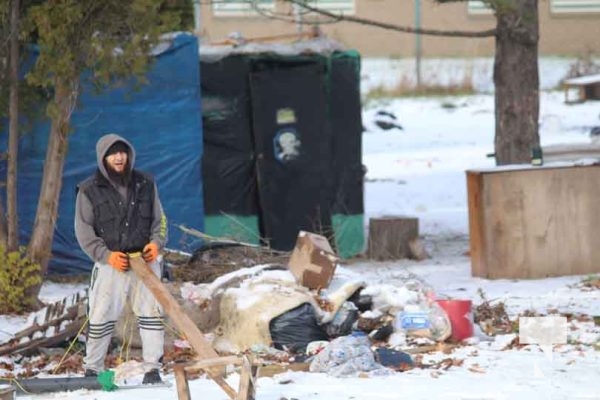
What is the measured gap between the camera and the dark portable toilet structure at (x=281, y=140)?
1516 centimetres

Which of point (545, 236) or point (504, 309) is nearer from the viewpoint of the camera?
point (504, 309)

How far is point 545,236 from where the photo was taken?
1335 cm

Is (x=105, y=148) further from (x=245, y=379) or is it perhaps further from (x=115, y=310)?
(x=245, y=379)

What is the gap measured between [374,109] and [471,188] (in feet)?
51.0

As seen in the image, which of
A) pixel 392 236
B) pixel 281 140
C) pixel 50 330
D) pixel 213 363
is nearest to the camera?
pixel 213 363

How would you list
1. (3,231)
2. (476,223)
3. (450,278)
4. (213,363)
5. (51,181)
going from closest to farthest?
1. (213,363)
2. (51,181)
3. (3,231)
4. (476,223)
5. (450,278)

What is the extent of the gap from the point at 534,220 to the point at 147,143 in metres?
4.05

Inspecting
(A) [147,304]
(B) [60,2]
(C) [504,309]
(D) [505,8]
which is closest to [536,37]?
(D) [505,8]

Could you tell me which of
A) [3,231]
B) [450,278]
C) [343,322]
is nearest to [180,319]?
[343,322]

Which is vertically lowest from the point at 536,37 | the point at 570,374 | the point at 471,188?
the point at 570,374

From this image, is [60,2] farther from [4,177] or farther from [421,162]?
[421,162]

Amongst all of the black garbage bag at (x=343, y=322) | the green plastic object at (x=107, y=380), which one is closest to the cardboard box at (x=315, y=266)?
the black garbage bag at (x=343, y=322)

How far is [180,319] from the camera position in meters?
8.35

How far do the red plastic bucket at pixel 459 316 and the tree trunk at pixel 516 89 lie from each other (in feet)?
18.2
